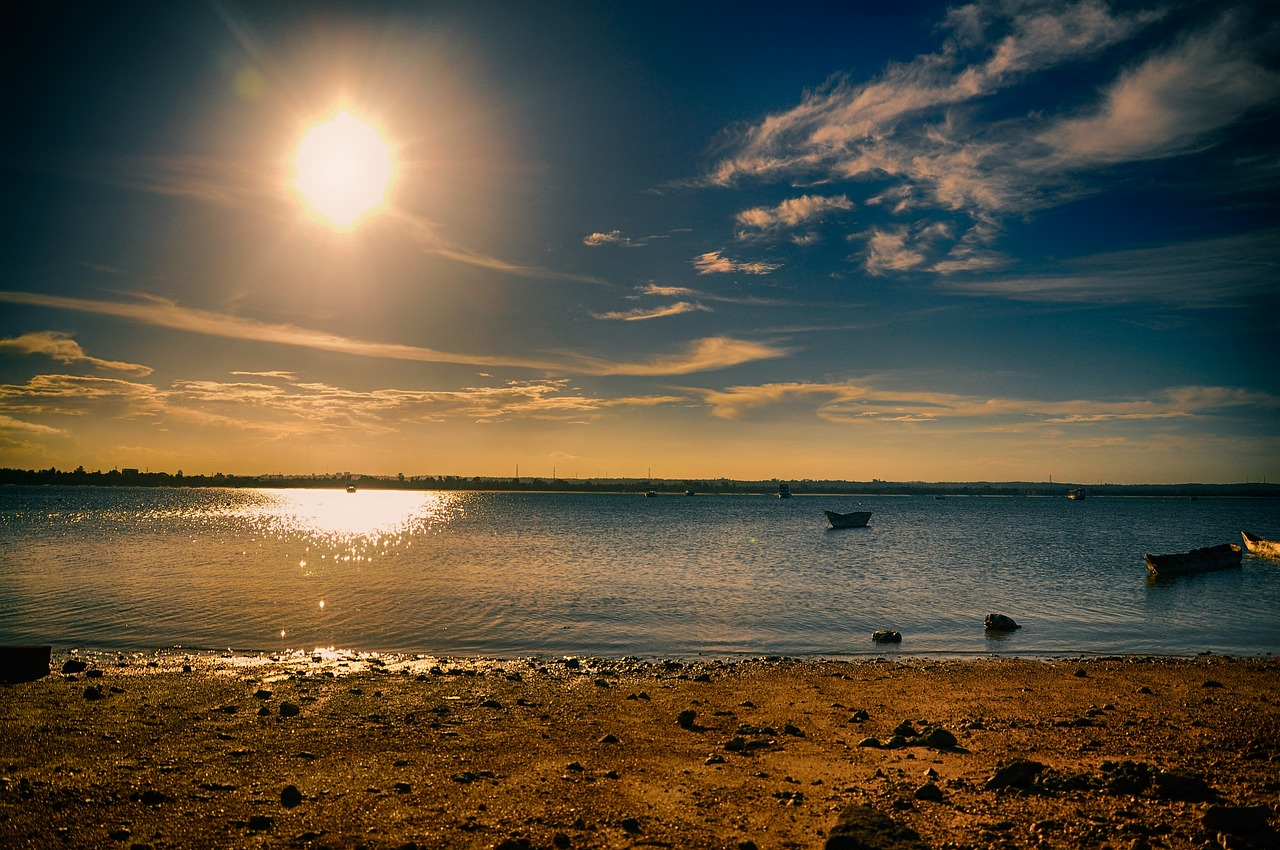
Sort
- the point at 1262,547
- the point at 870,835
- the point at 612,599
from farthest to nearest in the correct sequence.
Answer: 1. the point at 1262,547
2. the point at 612,599
3. the point at 870,835

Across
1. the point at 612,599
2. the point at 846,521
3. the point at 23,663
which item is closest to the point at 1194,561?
the point at 612,599

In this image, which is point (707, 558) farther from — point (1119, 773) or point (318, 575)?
point (1119, 773)

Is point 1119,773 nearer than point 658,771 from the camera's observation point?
Yes

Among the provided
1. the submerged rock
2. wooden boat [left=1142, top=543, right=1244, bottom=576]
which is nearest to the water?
the submerged rock

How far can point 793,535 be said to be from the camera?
92.5 meters

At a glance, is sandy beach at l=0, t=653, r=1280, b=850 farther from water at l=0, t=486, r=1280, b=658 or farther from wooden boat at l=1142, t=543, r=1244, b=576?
wooden boat at l=1142, t=543, r=1244, b=576

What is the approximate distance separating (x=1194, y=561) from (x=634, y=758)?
59.5 meters

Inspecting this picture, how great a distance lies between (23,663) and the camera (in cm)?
1872

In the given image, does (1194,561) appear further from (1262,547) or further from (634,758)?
(634,758)

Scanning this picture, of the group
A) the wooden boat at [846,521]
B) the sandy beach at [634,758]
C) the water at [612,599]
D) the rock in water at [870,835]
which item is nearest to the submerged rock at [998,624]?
the water at [612,599]

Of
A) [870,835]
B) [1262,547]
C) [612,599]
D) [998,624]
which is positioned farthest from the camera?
[1262,547]

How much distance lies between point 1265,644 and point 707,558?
1400 inches

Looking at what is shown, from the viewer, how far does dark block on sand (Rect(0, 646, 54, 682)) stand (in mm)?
18609

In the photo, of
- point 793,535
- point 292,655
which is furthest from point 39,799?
point 793,535
